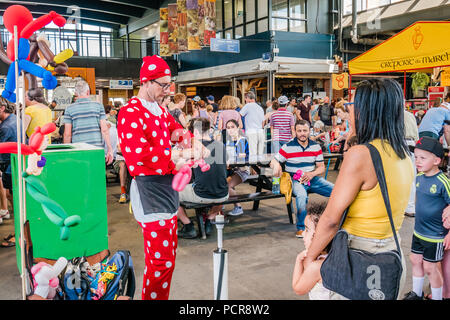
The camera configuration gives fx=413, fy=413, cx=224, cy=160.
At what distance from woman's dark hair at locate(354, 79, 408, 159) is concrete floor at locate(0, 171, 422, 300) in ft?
6.52

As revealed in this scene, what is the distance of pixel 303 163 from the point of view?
16.2 feet

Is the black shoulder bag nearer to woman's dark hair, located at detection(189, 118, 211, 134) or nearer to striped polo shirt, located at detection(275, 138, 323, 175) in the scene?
woman's dark hair, located at detection(189, 118, 211, 134)

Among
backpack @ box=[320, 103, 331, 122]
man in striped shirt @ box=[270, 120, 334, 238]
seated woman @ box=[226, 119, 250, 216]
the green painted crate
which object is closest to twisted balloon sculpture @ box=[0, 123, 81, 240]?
the green painted crate

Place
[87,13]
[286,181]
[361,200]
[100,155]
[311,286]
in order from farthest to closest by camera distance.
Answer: [87,13] → [286,181] → [100,155] → [311,286] → [361,200]

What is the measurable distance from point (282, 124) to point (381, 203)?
22.2ft

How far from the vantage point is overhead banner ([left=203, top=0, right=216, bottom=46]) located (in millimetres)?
13312

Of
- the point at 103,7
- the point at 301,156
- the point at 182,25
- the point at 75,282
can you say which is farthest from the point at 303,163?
the point at 103,7

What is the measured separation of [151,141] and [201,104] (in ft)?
28.5

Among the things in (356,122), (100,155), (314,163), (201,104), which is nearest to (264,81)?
(201,104)

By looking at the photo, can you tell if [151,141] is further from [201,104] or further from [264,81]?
[264,81]

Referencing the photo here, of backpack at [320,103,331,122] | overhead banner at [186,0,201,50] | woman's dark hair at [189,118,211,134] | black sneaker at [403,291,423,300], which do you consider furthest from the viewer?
overhead banner at [186,0,201,50]

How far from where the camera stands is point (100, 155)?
3572mm

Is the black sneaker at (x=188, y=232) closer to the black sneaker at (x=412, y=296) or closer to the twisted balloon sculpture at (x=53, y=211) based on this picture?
the black sneaker at (x=412, y=296)
